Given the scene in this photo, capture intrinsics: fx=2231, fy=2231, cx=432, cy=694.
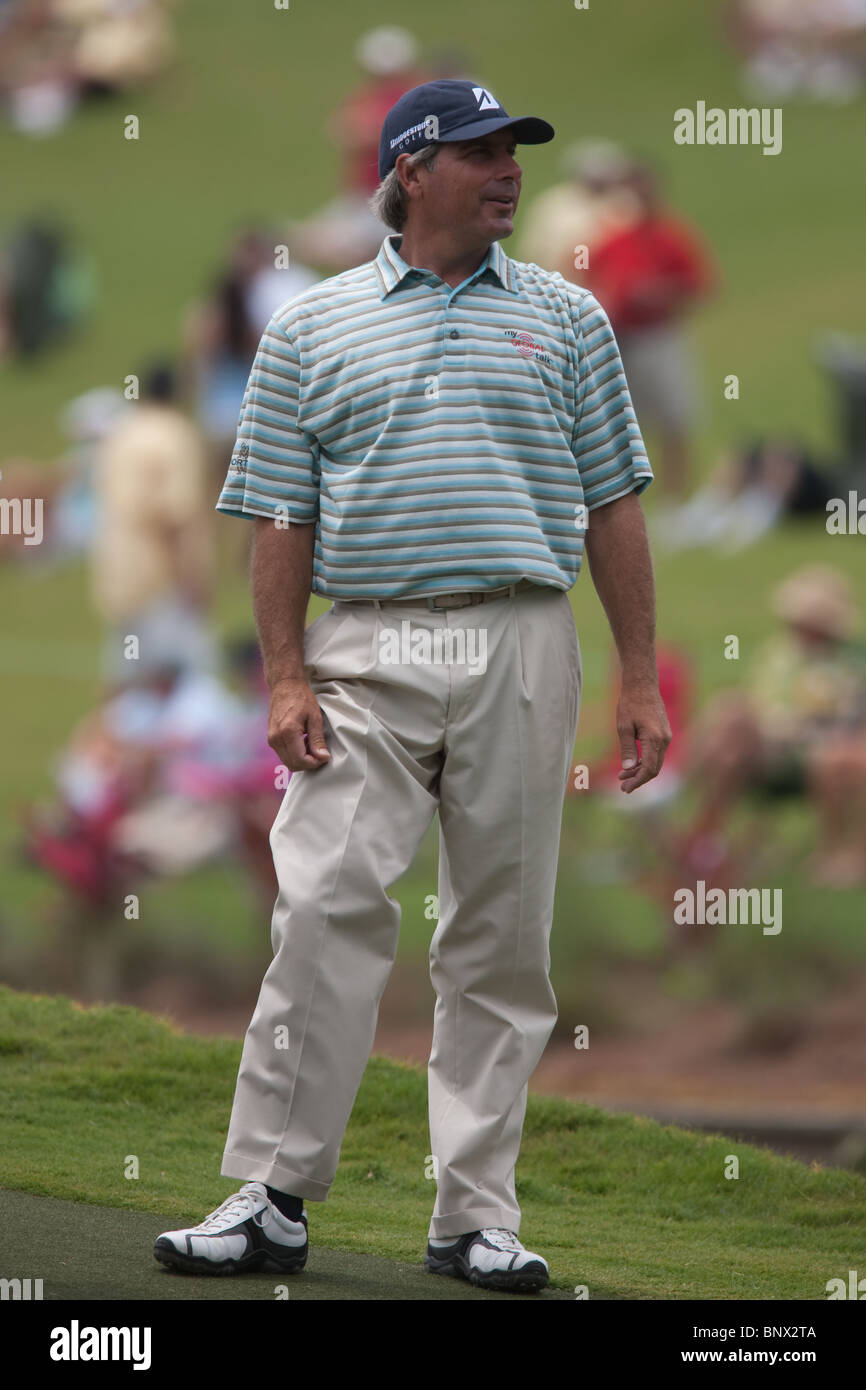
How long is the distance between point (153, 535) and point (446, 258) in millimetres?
9419

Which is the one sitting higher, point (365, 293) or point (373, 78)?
point (373, 78)

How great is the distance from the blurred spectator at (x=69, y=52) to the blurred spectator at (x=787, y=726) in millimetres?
5564

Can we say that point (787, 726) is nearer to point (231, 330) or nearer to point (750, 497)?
point (750, 497)

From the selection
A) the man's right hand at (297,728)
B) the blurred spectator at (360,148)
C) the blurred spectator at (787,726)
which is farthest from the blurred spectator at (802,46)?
the man's right hand at (297,728)

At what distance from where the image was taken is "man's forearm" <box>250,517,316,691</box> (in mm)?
3887

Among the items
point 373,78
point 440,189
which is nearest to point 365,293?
point 440,189

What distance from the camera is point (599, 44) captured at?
45.7 ft

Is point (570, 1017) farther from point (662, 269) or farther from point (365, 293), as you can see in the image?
point (365, 293)

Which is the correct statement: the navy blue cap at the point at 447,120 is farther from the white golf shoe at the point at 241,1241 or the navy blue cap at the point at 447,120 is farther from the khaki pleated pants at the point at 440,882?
the white golf shoe at the point at 241,1241

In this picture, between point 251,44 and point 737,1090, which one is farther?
point 251,44

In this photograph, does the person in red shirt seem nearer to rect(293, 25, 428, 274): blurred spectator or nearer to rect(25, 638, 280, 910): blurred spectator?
rect(293, 25, 428, 274): blurred spectator

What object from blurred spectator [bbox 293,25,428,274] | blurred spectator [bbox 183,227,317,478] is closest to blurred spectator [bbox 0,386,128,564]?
blurred spectator [bbox 183,227,317,478]

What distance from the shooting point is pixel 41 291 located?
1389 centimetres

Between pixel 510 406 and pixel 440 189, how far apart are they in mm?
414
